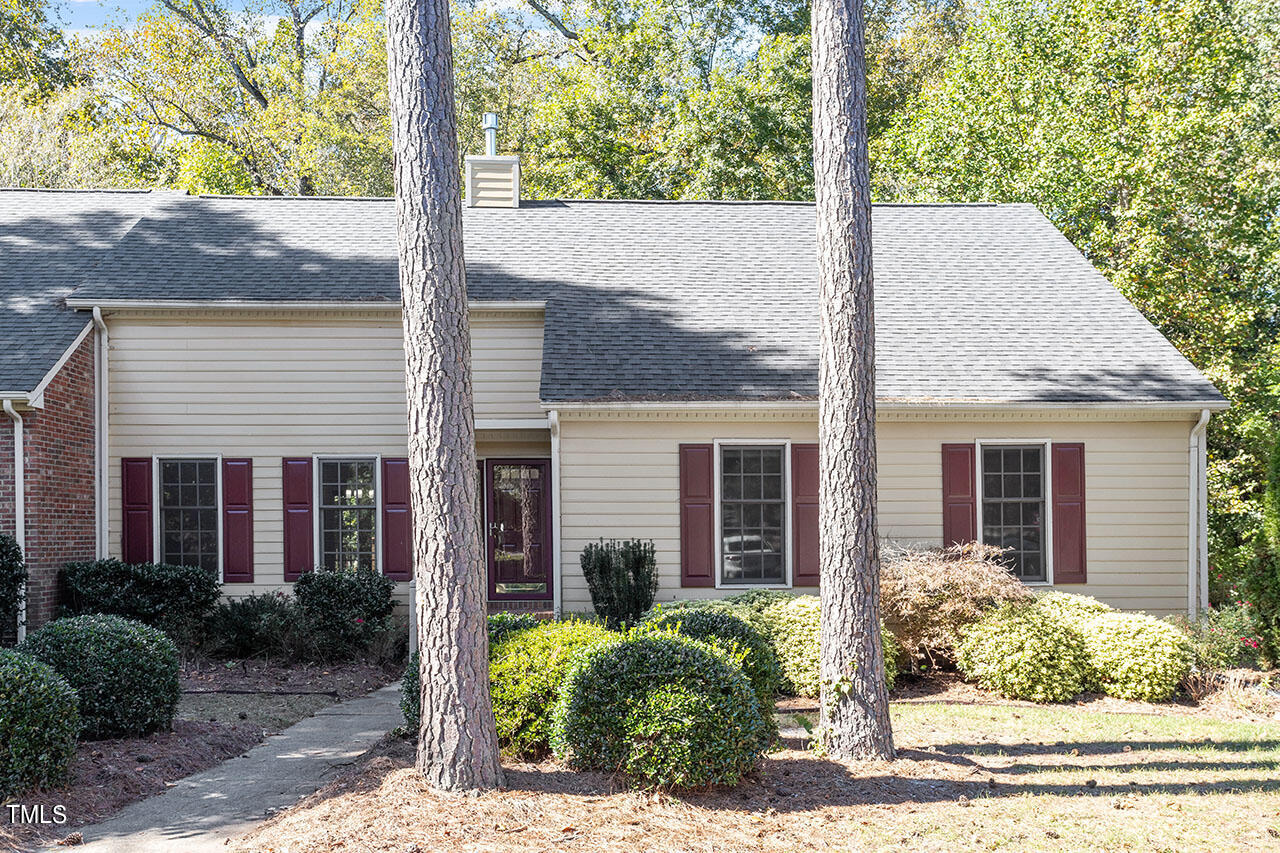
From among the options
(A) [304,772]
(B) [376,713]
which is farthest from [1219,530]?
(A) [304,772]

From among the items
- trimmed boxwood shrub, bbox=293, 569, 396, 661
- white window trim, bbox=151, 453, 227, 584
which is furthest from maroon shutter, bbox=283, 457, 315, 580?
white window trim, bbox=151, 453, 227, 584

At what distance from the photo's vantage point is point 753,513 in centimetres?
1201

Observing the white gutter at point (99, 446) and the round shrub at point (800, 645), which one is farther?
the white gutter at point (99, 446)

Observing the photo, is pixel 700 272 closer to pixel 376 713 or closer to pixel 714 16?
pixel 376 713

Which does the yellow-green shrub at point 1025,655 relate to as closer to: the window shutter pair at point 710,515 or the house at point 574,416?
the house at point 574,416

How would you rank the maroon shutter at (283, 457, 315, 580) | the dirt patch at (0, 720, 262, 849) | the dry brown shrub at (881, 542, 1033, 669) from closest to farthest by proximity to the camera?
the dirt patch at (0, 720, 262, 849), the dry brown shrub at (881, 542, 1033, 669), the maroon shutter at (283, 457, 315, 580)

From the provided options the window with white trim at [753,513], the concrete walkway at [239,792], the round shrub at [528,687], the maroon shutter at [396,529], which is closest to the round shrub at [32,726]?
the concrete walkway at [239,792]

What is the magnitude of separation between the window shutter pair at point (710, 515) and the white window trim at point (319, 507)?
3.72 m

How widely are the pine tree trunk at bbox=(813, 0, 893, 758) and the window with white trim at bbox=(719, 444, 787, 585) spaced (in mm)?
5002

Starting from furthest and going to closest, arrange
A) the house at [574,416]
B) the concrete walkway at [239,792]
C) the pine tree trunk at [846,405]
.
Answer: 1. the house at [574,416]
2. the pine tree trunk at [846,405]
3. the concrete walkway at [239,792]

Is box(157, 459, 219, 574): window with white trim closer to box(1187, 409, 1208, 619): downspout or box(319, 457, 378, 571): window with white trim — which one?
box(319, 457, 378, 571): window with white trim

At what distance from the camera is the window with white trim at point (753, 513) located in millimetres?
11953

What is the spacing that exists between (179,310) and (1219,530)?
53.6 feet

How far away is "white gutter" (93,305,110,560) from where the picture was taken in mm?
12255
